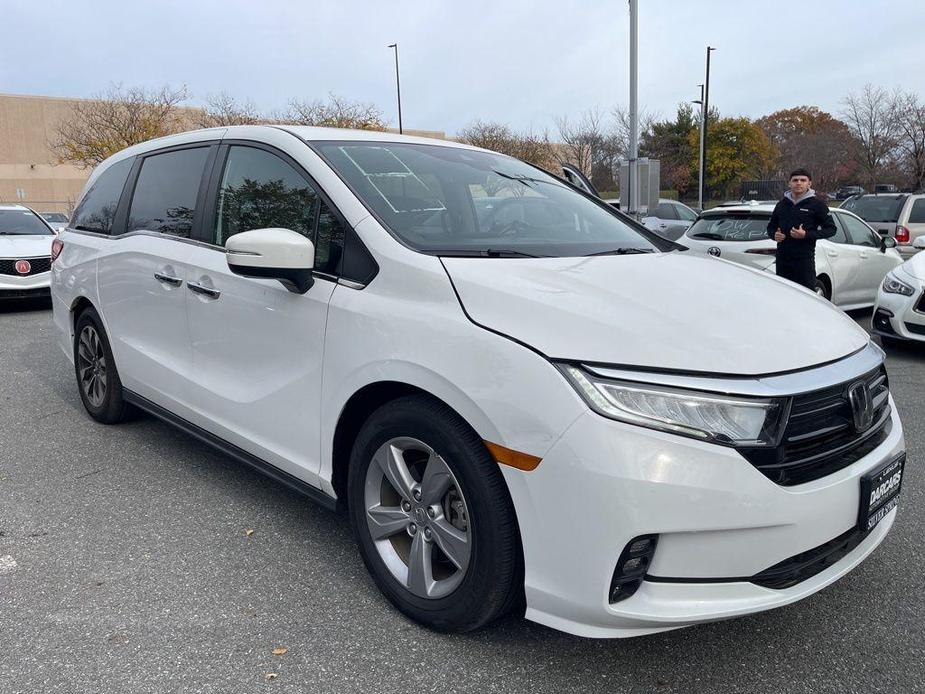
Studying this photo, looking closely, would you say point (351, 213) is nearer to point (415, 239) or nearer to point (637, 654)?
point (415, 239)

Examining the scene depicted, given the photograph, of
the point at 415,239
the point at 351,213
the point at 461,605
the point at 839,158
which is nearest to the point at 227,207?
the point at 351,213

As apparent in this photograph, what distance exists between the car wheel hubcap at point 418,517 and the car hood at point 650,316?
1.78ft

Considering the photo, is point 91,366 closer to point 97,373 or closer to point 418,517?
point 97,373

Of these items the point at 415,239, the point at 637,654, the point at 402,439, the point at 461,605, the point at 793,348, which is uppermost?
the point at 415,239

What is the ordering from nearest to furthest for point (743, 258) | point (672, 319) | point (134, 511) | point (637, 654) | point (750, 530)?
1. point (750, 530)
2. point (672, 319)
3. point (637, 654)
4. point (134, 511)
5. point (743, 258)

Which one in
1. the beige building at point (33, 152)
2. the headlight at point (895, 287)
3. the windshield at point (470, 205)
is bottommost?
the headlight at point (895, 287)

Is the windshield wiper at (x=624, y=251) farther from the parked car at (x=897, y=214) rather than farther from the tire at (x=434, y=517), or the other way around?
the parked car at (x=897, y=214)

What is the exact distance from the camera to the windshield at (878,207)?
13.0 metres

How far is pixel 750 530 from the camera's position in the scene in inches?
82.0

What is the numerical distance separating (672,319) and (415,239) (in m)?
0.98

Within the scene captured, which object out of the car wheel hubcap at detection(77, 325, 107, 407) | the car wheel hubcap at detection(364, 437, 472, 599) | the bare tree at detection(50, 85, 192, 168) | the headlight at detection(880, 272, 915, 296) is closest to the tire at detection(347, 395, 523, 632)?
the car wheel hubcap at detection(364, 437, 472, 599)

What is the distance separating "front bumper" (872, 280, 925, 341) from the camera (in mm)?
6965

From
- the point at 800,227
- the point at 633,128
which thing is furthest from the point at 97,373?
the point at 633,128

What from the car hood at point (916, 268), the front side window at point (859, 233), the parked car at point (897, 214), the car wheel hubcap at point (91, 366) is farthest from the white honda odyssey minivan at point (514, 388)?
the parked car at point (897, 214)
